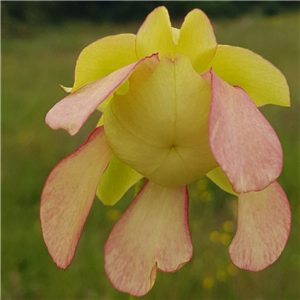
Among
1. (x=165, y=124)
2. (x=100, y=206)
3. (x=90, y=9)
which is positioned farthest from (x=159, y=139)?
(x=90, y=9)

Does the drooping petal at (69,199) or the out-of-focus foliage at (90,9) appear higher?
the drooping petal at (69,199)

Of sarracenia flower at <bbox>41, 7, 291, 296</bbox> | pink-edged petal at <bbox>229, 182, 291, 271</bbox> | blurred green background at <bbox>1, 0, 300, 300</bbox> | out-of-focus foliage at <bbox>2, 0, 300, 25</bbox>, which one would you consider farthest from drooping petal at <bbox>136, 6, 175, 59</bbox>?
out-of-focus foliage at <bbox>2, 0, 300, 25</bbox>

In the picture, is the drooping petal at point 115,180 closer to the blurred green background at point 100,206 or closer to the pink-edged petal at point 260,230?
the pink-edged petal at point 260,230

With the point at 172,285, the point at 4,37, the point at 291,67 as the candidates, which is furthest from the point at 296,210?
the point at 4,37

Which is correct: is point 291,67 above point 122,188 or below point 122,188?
below

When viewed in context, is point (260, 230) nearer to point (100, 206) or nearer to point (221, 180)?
point (221, 180)

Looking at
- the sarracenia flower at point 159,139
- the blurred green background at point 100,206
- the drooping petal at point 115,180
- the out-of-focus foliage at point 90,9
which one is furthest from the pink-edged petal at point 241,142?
the out-of-focus foliage at point 90,9

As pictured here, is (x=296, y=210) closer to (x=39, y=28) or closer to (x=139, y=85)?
(x=139, y=85)
